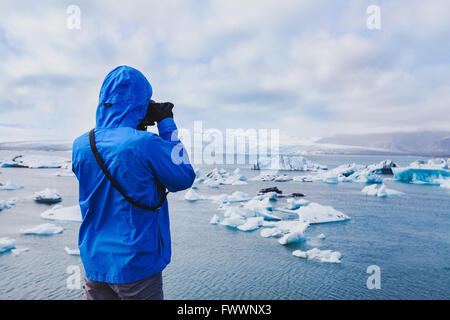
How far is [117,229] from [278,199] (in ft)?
42.3

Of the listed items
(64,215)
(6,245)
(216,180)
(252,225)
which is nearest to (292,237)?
(252,225)

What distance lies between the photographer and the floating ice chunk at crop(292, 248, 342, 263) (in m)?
5.81

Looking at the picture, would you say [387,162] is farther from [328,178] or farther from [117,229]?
[117,229]

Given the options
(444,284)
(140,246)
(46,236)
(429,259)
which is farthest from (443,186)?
(140,246)

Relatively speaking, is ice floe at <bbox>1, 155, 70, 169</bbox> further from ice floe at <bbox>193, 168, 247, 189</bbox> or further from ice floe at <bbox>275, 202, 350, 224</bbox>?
ice floe at <bbox>275, 202, 350, 224</bbox>

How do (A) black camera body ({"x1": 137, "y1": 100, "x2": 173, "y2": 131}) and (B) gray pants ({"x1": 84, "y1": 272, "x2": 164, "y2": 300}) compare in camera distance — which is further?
(A) black camera body ({"x1": 137, "y1": 100, "x2": 173, "y2": 131})

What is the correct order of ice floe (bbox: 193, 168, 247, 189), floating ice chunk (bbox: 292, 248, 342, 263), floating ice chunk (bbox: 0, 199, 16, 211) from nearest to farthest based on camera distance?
floating ice chunk (bbox: 292, 248, 342, 263), floating ice chunk (bbox: 0, 199, 16, 211), ice floe (bbox: 193, 168, 247, 189)

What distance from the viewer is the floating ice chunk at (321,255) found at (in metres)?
5.81

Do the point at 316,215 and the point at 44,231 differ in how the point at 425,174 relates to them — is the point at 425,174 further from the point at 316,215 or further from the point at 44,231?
the point at 44,231

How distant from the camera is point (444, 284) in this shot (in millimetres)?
5211

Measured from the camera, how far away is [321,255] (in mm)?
5949

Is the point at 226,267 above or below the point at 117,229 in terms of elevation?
below

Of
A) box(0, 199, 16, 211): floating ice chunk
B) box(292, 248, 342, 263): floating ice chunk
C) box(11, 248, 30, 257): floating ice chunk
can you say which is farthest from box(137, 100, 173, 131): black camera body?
box(0, 199, 16, 211): floating ice chunk

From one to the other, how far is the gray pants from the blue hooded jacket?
25 mm
